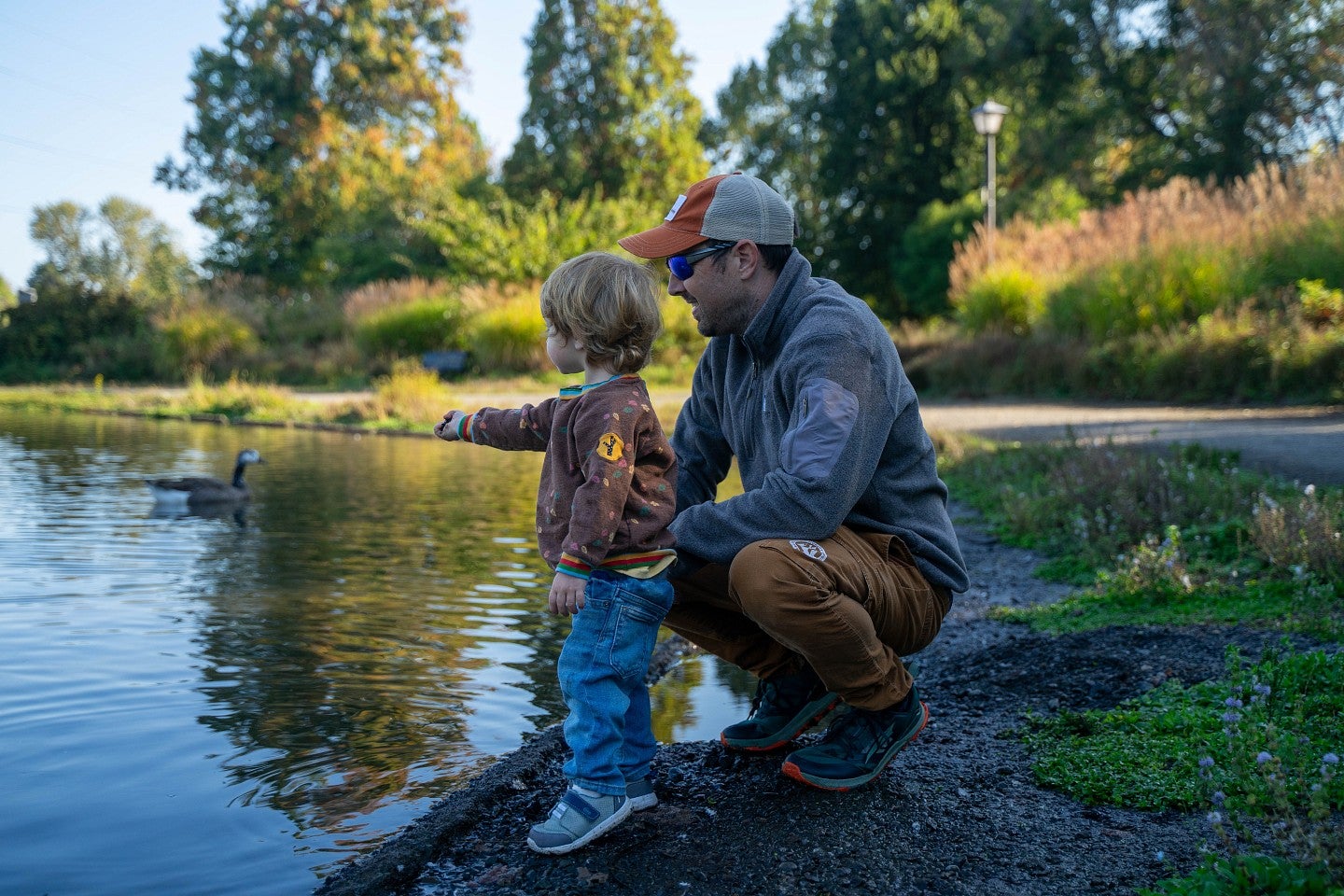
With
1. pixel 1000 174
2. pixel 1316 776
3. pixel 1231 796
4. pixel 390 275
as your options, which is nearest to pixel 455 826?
pixel 1231 796

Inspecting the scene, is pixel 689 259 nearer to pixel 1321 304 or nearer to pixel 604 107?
pixel 1321 304

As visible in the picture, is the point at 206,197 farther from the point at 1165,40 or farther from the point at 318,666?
the point at 318,666

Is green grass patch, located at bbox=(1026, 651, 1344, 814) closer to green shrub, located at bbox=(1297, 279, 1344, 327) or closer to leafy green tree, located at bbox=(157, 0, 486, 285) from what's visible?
green shrub, located at bbox=(1297, 279, 1344, 327)

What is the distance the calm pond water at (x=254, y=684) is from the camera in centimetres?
A: 307

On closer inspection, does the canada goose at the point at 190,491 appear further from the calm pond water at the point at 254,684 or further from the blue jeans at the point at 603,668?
the blue jeans at the point at 603,668

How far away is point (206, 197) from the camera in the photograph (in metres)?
35.1

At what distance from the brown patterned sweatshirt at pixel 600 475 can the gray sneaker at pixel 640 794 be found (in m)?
0.55

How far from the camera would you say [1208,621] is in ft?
14.3

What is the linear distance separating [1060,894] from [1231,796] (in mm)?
590

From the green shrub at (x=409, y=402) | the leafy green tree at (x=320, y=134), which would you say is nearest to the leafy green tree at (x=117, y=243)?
the leafy green tree at (x=320, y=134)

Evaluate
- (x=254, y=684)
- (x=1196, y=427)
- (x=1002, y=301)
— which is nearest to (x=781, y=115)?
(x=1002, y=301)

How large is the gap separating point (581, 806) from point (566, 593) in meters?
0.52

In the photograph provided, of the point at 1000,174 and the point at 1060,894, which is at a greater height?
the point at 1000,174

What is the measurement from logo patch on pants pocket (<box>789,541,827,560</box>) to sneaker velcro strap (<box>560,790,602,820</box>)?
78 cm
